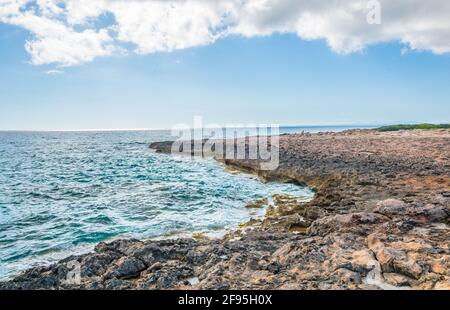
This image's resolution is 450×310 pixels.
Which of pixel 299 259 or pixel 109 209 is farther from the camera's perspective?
pixel 109 209

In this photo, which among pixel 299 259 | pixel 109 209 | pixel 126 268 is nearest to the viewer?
pixel 299 259

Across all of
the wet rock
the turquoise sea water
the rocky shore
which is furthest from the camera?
the turquoise sea water

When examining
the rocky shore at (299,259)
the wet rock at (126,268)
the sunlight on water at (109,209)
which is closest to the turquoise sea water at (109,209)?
the sunlight on water at (109,209)

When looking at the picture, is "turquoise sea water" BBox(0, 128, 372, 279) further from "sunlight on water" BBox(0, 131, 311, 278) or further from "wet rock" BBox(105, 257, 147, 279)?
"wet rock" BBox(105, 257, 147, 279)

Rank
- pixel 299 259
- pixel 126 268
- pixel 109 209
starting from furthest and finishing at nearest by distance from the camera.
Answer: pixel 109 209 < pixel 126 268 < pixel 299 259

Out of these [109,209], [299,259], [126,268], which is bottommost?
[109,209]

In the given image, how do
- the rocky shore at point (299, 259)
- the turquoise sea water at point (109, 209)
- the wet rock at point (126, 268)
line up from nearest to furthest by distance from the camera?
the rocky shore at point (299, 259) → the wet rock at point (126, 268) → the turquoise sea water at point (109, 209)

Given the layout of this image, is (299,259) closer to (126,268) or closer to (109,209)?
(126,268)

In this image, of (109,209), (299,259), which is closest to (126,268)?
(299,259)

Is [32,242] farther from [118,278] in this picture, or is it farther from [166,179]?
[166,179]

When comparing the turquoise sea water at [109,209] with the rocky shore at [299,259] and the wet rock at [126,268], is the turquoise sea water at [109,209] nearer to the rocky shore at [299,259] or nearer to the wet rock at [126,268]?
the rocky shore at [299,259]

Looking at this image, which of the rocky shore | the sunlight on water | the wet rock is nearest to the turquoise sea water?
the sunlight on water

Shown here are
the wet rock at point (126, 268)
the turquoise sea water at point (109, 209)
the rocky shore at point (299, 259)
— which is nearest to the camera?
the rocky shore at point (299, 259)
